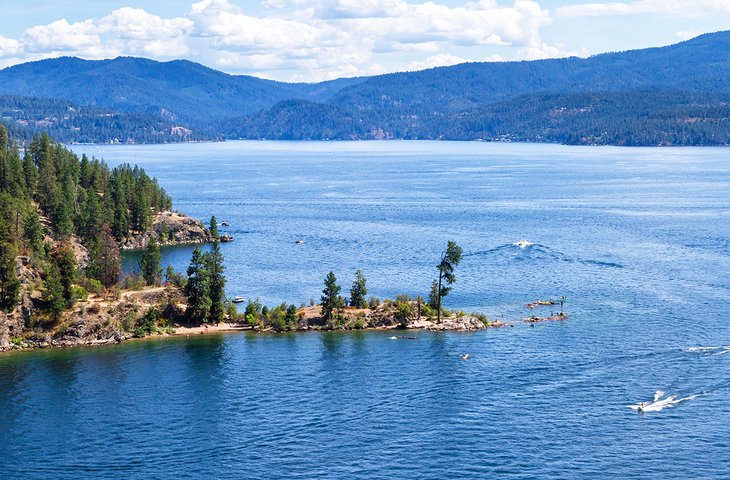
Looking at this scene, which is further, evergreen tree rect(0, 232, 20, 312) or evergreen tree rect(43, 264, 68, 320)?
evergreen tree rect(0, 232, 20, 312)

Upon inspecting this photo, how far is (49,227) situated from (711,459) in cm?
11704

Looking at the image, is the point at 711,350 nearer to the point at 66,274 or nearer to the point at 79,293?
the point at 79,293

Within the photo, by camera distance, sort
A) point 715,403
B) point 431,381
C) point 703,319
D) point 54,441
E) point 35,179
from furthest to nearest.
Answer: point 35,179 → point 703,319 → point 431,381 → point 715,403 → point 54,441

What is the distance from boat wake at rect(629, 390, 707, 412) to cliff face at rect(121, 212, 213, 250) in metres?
120

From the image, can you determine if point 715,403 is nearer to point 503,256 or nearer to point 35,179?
point 503,256

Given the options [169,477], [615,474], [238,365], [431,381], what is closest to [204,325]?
[238,365]

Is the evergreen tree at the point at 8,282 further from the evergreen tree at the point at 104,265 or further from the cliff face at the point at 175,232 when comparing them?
the cliff face at the point at 175,232

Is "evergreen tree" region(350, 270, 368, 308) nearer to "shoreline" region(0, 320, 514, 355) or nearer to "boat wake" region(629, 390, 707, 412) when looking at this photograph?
"shoreline" region(0, 320, 514, 355)

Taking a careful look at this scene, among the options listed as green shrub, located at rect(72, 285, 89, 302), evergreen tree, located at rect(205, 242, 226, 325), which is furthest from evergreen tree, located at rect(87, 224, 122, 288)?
evergreen tree, located at rect(205, 242, 226, 325)

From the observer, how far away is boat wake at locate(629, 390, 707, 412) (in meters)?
80.2

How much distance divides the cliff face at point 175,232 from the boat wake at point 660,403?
120438 millimetres

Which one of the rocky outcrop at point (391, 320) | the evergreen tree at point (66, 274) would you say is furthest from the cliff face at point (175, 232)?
the rocky outcrop at point (391, 320)

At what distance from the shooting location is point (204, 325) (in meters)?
112

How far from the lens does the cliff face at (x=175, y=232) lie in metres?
184
